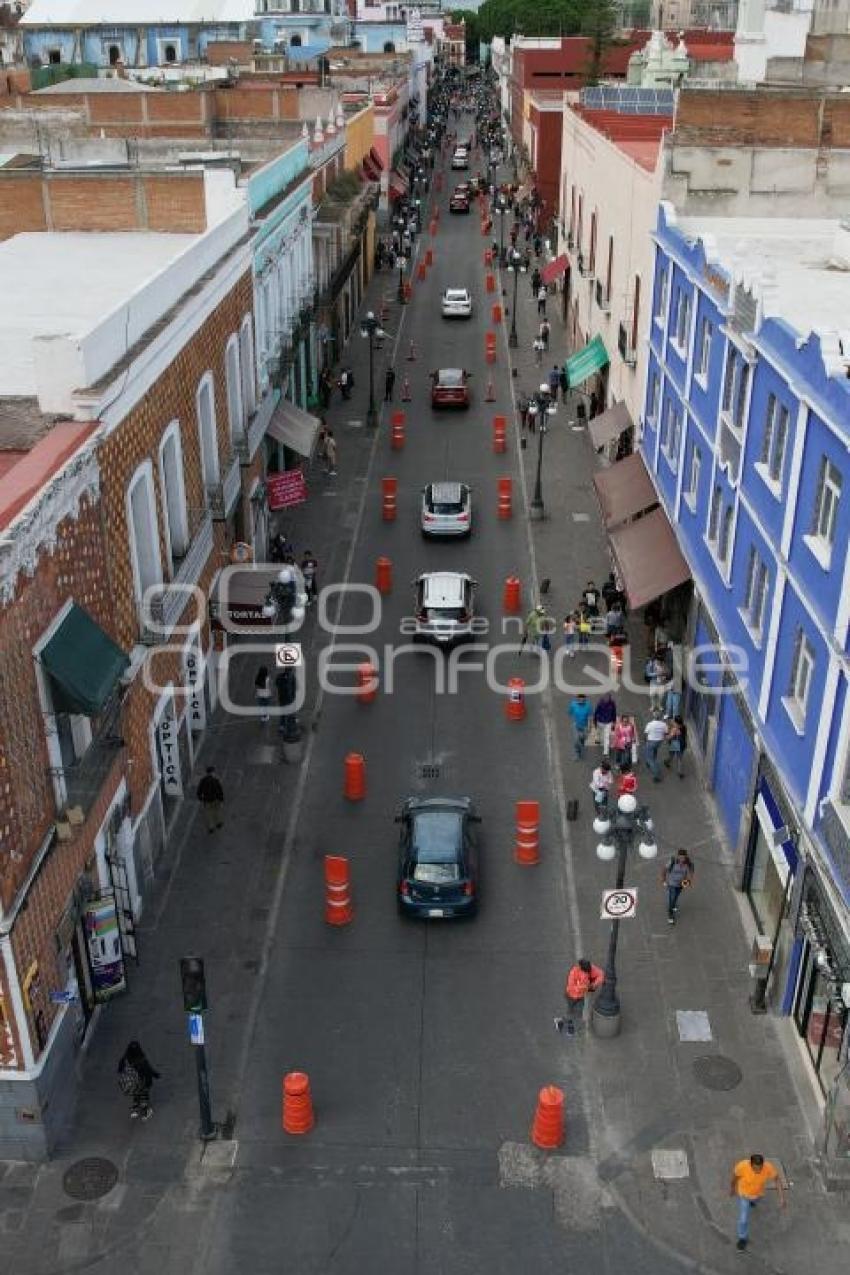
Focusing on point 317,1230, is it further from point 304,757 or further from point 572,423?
point 572,423

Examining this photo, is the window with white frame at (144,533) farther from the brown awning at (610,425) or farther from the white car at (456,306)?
the white car at (456,306)

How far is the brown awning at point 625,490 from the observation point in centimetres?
3028

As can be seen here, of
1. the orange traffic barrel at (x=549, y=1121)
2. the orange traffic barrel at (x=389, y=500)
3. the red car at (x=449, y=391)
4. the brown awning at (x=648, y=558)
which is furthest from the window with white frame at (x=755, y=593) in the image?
the red car at (x=449, y=391)

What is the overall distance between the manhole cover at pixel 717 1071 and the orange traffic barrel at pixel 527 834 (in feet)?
17.0

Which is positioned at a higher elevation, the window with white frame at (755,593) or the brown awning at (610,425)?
the window with white frame at (755,593)

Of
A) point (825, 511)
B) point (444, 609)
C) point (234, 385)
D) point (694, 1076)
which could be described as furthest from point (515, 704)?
point (825, 511)

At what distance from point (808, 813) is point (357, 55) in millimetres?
107304

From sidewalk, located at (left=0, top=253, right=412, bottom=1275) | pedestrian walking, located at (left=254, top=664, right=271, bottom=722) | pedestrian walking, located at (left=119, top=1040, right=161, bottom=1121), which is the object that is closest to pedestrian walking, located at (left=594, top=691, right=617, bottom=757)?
sidewalk, located at (left=0, top=253, right=412, bottom=1275)

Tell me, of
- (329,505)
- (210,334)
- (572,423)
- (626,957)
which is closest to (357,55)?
(572,423)

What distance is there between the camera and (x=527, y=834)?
70.5 ft

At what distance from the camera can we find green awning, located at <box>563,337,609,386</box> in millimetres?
40969

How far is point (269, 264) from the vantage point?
33406mm

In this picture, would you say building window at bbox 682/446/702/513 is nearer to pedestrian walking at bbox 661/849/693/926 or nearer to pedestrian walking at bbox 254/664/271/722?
pedestrian walking at bbox 661/849/693/926

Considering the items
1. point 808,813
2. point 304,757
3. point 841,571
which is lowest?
point 304,757
